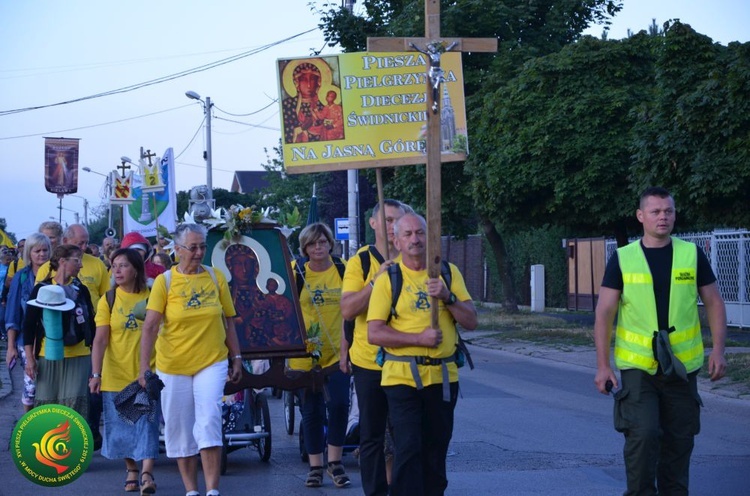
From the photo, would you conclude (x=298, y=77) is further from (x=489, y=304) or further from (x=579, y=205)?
(x=489, y=304)

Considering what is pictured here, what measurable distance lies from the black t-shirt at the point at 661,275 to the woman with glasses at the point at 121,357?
3682mm

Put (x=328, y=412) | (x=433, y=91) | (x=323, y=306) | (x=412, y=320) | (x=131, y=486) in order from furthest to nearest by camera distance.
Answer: (x=323, y=306)
(x=328, y=412)
(x=131, y=486)
(x=433, y=91)
(x=412, y=320)

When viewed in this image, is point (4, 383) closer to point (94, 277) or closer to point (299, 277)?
point (94, 277)

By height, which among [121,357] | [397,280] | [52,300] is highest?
[397,280]

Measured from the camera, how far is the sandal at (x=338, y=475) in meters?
8.14

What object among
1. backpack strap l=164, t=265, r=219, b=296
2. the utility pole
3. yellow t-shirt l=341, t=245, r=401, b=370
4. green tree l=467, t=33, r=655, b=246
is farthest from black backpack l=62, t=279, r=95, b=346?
the utility pole

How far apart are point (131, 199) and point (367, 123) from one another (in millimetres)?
11684

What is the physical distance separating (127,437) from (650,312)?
166 inches

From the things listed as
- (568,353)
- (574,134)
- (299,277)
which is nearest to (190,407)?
(299,277)

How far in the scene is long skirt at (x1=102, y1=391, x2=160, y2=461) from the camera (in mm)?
8195

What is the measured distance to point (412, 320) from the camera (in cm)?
618

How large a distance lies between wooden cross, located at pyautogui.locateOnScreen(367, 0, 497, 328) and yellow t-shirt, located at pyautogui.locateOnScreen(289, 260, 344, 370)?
8.38 ft

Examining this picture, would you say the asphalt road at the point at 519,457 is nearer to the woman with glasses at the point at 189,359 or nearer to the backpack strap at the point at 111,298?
the woman with glasses at the point at 189,359

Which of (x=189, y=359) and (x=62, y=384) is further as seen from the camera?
(x=62, y=384)
